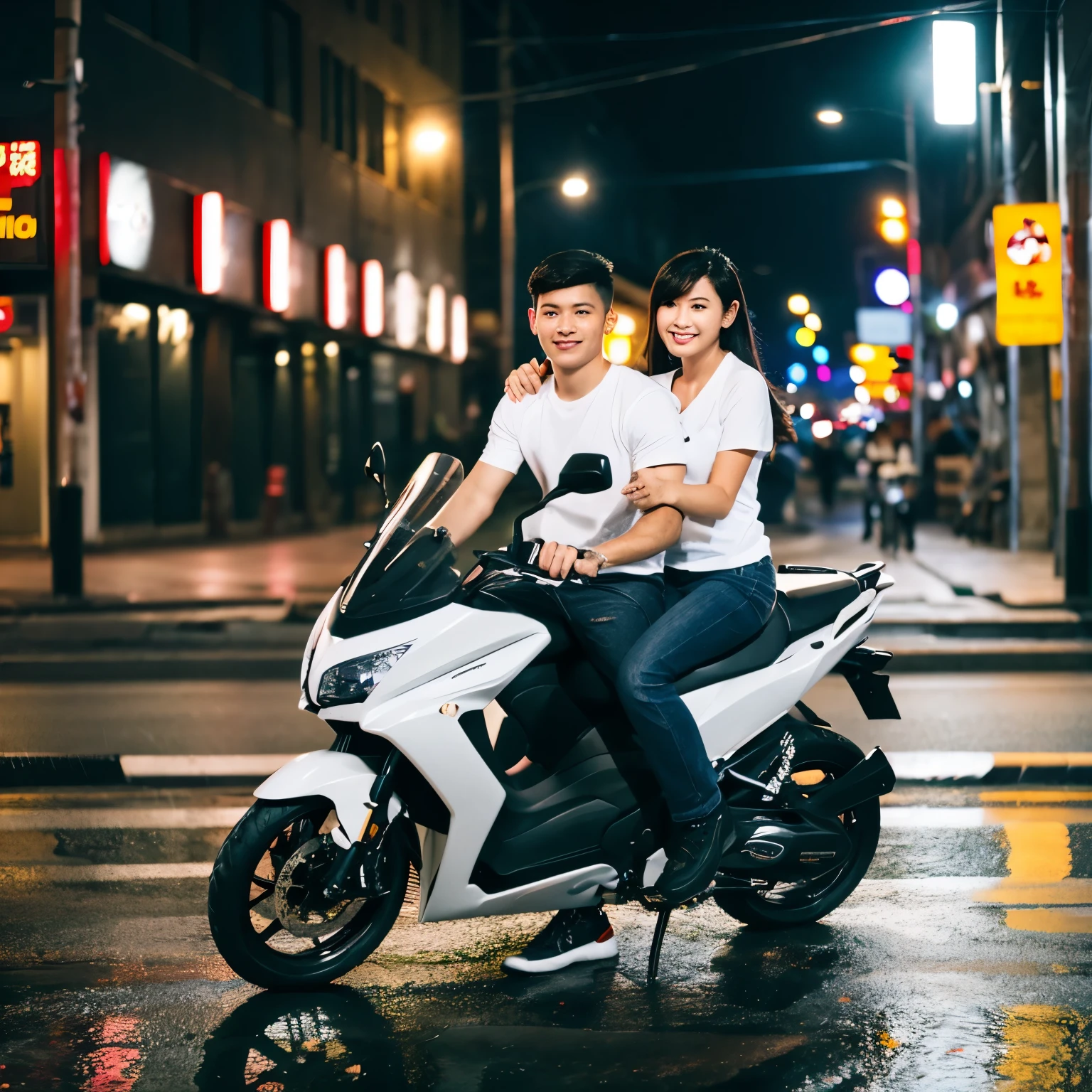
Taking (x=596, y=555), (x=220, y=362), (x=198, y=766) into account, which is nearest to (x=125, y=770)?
(x=198, y=766)

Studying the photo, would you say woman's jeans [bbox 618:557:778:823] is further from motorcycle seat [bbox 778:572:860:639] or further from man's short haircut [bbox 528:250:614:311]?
man's short haircut [bbox 528:250:614:311]

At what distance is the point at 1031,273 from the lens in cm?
1755

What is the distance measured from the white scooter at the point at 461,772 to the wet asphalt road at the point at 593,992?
9.1 inches

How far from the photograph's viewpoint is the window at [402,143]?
36.2 metres

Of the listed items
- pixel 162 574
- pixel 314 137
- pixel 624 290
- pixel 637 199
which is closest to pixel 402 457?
pixel 314 137

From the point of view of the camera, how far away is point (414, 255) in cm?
3744

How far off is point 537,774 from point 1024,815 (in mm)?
2851

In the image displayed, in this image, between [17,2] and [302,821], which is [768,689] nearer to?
[302,821]

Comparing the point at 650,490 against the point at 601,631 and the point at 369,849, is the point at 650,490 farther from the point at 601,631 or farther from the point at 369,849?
the point at 369,849

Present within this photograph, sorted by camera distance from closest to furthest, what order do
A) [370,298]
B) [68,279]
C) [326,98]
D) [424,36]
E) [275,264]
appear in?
[68,279]
[275,264]
[326,98]
[370,298]
[424,36]

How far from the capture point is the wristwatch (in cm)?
426

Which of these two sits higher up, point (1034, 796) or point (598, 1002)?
point (1034, 796)

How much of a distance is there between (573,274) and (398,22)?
34.1 m

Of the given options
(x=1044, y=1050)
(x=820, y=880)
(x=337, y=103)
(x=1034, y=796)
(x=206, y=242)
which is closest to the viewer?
(x=1044, y=1050)
